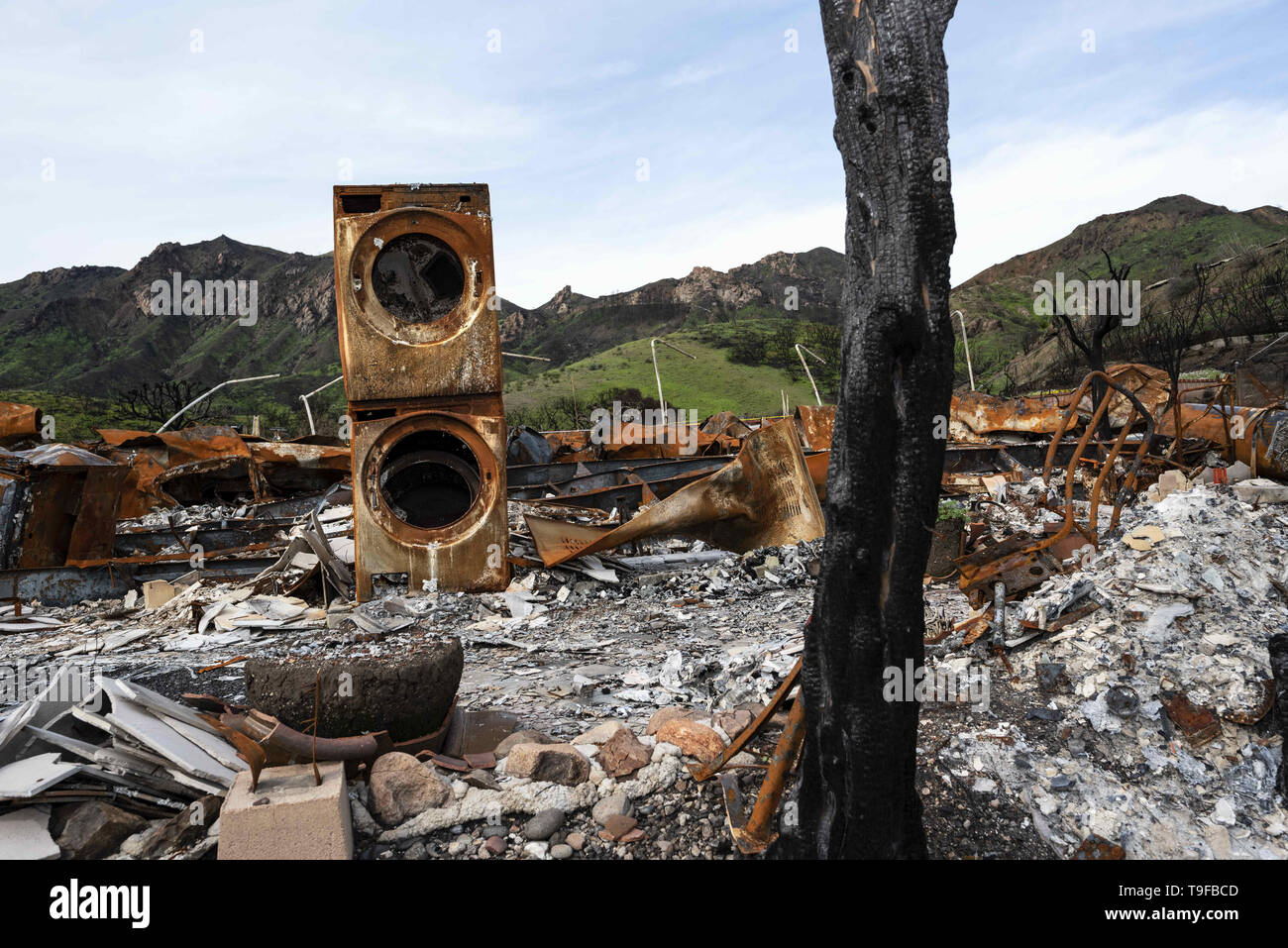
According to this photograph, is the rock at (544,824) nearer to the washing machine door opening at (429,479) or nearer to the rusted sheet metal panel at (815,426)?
the washing machine door opening at (429,479)

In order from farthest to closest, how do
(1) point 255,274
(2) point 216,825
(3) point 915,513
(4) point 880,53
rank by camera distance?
(1) point 255,274 < (2) point 216,825 < (3) point 915,513 < (4) point 880,53

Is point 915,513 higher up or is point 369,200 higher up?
point 369,200

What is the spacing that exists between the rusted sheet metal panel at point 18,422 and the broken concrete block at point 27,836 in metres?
12.2

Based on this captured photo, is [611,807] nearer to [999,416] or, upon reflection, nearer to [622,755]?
[622,755]

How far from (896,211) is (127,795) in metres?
3.20

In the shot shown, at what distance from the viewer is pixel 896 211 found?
2.02 meters

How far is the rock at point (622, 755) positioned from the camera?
119 inches

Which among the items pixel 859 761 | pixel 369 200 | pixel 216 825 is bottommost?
pixel 216 825

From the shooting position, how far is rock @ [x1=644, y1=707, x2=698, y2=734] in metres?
3.39

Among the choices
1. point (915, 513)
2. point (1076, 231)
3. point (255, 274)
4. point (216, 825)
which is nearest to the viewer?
point (915, 513)

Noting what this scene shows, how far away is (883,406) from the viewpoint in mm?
2088

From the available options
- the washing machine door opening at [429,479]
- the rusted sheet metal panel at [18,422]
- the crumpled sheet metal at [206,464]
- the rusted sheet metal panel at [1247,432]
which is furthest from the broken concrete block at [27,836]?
the rusted sheet metal panel at [18,422]

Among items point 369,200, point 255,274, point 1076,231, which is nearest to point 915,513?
point 369,200

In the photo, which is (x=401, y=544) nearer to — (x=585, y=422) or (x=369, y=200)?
(x=369, y=200)
